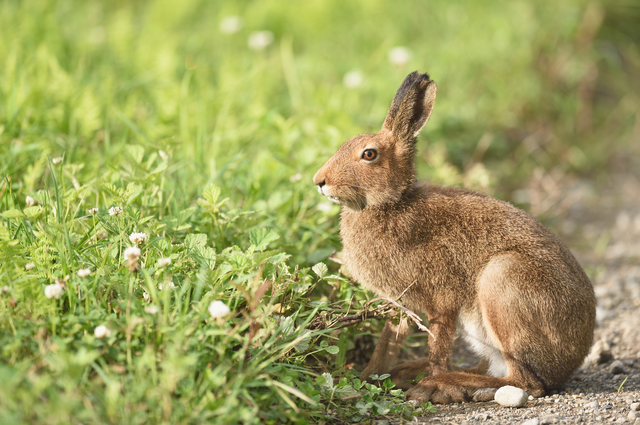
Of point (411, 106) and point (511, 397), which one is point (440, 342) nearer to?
point (511, 397)

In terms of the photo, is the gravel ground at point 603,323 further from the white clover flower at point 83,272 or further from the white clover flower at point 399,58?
the white clover flower at point 399,58

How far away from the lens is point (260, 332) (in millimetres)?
2922

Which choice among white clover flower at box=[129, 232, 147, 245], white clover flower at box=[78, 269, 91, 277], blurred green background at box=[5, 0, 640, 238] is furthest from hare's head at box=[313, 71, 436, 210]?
white clover flower at box=[78, 269, 91, 277]

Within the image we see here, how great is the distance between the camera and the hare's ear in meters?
3.77

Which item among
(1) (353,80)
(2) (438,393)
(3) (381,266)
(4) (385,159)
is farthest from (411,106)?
(1) (353,80)

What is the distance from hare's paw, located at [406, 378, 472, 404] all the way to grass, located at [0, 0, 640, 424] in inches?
7.2

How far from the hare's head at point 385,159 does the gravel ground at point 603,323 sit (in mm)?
1391

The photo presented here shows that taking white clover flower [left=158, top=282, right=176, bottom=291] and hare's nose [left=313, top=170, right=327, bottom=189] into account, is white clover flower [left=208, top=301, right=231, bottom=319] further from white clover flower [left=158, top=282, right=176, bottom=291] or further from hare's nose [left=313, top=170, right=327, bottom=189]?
hare's nose [left=313, top=170, right=327, bottom=189]

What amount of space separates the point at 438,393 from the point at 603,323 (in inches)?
85.9

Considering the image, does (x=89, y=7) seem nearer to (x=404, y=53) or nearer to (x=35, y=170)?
(x=404, y=53)

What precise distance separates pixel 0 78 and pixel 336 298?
14.1ft

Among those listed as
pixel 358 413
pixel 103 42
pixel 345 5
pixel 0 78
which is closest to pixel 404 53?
pixel 345 5

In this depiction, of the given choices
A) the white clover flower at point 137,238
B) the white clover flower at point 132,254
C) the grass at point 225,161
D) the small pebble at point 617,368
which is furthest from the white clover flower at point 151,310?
the small pebble at point 617,368

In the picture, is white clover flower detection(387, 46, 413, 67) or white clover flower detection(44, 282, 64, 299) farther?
white clover flower detection(387, 46, 413, 67)
